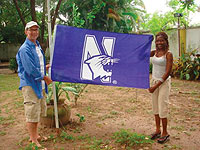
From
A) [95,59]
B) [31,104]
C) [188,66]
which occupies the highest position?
[95,59]

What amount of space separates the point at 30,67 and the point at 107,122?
7.39 feet

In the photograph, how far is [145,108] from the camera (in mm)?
5637

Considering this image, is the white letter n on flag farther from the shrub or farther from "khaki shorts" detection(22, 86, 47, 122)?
the shrub

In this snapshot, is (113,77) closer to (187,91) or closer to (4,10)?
(187,91)

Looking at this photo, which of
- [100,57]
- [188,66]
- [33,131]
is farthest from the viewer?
[188,66]

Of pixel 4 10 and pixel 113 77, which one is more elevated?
pixel 4 10

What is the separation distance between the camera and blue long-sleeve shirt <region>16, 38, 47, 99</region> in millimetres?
3109

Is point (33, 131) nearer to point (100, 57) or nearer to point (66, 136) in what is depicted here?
point (66, 136)

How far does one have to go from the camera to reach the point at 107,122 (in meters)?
4.64

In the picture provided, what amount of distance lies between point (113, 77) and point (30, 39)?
58.6 inches

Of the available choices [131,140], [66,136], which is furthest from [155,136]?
[66,136]

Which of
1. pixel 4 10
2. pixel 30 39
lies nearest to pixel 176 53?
pixel 30 39

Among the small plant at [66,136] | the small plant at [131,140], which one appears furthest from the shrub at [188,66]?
the small plant at [66,136]

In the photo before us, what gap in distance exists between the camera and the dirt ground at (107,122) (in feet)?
11.8
